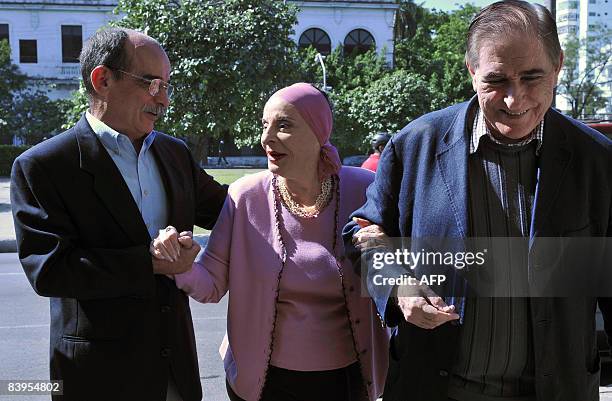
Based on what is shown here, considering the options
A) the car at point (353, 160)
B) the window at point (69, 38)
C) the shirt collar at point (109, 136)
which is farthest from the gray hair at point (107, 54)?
the window at point (69, 38)

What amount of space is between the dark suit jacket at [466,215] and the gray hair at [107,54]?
1.04 metres

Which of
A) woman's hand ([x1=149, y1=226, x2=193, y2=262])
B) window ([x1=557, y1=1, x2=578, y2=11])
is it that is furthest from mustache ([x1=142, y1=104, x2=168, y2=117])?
window ([x1=557, y1=1, x2=578, y2=11])

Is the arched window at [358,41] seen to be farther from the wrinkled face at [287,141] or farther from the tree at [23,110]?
the wrinkled face at [287,141]

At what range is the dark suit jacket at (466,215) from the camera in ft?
6.82

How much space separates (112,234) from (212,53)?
29.0 ft

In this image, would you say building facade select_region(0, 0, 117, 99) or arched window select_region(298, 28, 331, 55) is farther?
arched window select_region(298, 28, 331, 55)

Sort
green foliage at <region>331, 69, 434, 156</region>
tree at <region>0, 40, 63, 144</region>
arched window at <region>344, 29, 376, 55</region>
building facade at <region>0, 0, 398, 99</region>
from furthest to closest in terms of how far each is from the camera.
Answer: arched window at <region>344, 29, 376, 55</region> → building facade at <region>0, 0, 398, 99</region> → tree at <region>0, 40, 63, 144</region> → green foliage at <region>331, 69, 434, 156</region>

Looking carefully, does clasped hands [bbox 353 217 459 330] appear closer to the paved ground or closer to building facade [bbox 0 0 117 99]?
the paved ground

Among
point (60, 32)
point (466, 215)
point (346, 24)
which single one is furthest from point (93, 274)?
point (60, 32)

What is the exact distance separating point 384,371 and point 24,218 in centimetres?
142

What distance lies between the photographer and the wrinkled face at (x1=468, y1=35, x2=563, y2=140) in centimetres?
203

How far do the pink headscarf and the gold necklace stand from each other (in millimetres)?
44

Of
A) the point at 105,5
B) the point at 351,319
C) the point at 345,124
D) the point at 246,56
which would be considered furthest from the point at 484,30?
the point at 105,5

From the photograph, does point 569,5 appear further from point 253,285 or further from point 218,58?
point 253,285
